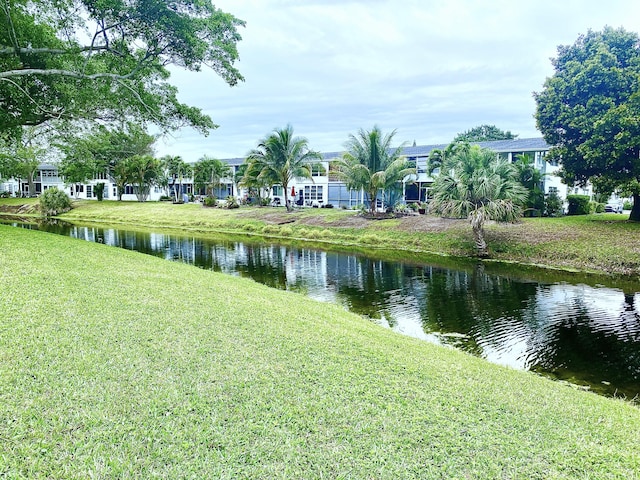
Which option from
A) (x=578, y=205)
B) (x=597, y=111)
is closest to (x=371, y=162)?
(x=597, y=111)

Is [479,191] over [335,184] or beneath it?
beneath

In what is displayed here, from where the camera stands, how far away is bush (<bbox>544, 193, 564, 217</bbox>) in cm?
2927

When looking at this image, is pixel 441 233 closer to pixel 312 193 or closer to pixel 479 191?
pixel 479 191

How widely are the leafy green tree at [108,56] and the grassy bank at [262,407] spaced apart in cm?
1121

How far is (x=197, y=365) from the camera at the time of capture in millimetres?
4805

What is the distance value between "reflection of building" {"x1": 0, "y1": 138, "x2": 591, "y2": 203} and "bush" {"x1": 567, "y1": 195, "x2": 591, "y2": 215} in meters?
0.78

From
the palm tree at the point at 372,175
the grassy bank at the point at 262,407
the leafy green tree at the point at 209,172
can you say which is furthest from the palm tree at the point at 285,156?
the grassy bank at the point at 262,407

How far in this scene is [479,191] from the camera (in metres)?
20.2

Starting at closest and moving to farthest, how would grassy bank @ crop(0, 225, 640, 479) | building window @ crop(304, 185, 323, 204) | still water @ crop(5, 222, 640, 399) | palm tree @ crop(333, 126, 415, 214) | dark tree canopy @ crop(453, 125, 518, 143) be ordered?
1. grassy bank @ crop(0, 225, 640, 479)
2. still water @ crop(5, 222, 640, 399)
3. palm tree @ crop(333, 126, 415, 214)
4. building window @ crop(304, 185, 323, 204)
5. dark tree canopy @ crop(453, 125, 518, 143)

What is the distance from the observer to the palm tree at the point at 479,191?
20.2 m

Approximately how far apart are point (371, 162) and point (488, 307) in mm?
20979

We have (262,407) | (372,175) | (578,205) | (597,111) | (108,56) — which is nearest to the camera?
(262,407)

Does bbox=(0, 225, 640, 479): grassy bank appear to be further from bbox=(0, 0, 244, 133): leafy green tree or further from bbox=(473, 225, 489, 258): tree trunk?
bbox=(473, 225, 489, 258): tree trunk

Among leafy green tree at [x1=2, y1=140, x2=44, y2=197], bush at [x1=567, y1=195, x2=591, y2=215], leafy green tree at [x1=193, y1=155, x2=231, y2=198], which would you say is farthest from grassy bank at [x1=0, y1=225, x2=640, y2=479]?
leafy green tree at [x1=193, y1=155, x2=231, y2=198]
